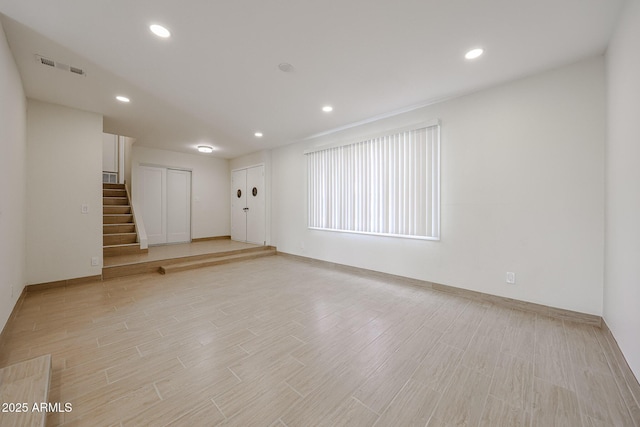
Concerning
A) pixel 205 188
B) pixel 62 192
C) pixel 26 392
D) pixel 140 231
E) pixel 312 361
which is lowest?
pixel 312 361

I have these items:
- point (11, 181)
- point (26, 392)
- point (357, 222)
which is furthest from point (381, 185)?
point (11, 181)

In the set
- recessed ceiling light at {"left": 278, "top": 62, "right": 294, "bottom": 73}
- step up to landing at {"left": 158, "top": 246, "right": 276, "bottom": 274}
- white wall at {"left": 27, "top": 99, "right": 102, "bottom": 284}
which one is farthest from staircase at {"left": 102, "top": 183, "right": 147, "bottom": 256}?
recessed ceiling light at {"left": 278, "top": 62, "right": 294, "bottom": 73}

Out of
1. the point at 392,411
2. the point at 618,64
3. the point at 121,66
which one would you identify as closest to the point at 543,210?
the point at 618,64

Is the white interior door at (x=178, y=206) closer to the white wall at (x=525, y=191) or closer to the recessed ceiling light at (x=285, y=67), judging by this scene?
the recessed ceiling light at (x=285, y=67)

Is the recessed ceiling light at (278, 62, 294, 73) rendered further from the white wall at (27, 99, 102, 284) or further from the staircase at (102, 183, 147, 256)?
the staircase at (102, 183, 147, 256)

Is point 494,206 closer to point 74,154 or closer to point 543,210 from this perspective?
point 543,210

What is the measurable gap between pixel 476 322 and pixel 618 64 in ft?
8.99

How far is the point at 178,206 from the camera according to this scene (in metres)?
7.22

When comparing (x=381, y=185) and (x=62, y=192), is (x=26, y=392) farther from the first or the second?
(x=381, y=185)

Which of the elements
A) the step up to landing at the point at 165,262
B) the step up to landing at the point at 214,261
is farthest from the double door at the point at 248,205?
the step up to landing at the point at 165,262

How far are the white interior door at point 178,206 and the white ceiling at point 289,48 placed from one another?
131 inches

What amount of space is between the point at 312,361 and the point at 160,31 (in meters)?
3.21

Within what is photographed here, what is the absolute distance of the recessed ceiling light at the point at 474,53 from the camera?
2.51 metres

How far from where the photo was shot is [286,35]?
7.57 ft
